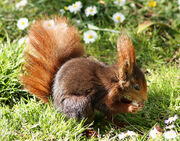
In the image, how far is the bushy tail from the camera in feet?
9.67

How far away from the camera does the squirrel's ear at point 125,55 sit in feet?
8.46

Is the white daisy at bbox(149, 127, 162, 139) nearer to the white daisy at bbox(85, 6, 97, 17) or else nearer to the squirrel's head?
the squirrel's head

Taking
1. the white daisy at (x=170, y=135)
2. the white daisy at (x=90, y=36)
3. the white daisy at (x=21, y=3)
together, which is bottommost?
the white daisy at (x=170, y=135)

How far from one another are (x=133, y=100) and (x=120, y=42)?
59cm

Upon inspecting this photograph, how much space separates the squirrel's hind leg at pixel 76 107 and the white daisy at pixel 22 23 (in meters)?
1.58

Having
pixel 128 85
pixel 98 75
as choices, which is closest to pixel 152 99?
pixel 128 85

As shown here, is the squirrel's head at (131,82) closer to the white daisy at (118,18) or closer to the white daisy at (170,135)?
the white daisy at (170,135)

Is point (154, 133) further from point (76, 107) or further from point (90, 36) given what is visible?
point (90, 36)

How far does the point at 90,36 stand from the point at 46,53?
40.0 inches

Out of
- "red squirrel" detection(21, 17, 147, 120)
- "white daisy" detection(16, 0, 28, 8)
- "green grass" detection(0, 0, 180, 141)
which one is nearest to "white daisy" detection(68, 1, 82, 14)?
"green grass" detection(0, 0, 180, 141)

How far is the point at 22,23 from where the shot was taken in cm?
410

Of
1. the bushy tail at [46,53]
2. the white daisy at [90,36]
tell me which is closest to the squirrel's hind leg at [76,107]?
the bushy tail at [46,53]

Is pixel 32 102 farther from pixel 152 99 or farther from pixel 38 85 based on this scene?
pixel 152 99

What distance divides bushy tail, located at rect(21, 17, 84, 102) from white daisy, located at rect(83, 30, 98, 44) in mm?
647
